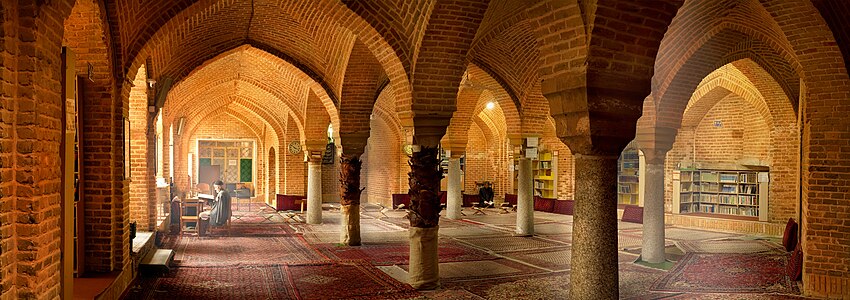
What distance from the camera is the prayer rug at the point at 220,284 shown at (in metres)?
7.62

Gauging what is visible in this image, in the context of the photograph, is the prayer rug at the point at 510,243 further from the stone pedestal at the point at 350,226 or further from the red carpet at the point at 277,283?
the red carpet at the point at 277,283

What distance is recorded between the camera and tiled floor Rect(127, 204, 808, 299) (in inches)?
316

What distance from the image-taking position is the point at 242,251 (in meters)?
11.3

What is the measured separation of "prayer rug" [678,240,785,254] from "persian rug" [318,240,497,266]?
13.7ft

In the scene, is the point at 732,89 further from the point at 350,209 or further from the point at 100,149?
the point at 100,149

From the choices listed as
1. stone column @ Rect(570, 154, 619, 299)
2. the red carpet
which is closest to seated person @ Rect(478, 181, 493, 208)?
the red carpet

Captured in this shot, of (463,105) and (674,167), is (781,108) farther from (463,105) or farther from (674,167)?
(463,105)

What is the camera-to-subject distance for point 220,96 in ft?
63.9

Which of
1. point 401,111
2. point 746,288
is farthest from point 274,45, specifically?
point 746,288

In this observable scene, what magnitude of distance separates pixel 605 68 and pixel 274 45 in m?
9.51

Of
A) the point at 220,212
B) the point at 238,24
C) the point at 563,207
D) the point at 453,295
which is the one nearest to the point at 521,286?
the point at 453,295

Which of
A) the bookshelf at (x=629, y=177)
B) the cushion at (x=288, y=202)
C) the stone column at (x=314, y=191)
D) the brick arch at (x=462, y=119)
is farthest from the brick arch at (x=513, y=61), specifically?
the cushion at (x=288, y=202)

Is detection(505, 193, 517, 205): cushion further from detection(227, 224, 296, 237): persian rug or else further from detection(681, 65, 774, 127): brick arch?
detection(227, 224, 296, 237): persian rug

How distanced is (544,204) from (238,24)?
11.7 meters
